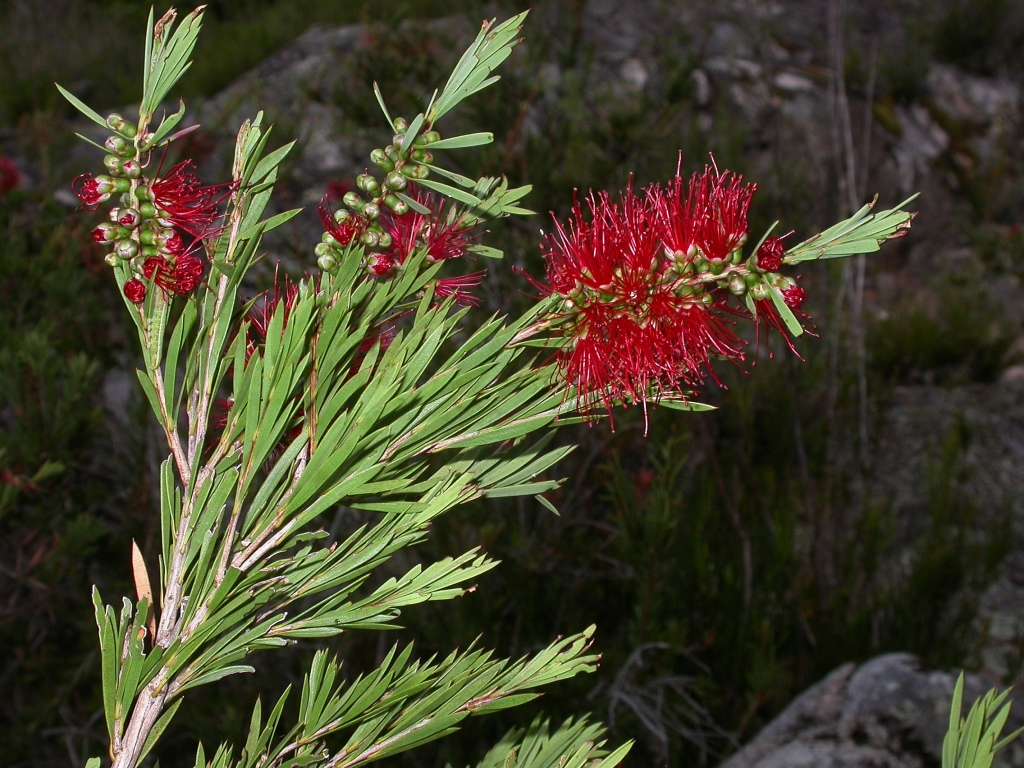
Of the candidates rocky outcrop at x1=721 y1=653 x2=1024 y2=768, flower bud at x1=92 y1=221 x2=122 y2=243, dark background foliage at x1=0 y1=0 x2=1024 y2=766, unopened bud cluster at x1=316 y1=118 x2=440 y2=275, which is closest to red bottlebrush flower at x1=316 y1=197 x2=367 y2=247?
unopened bud cluster at x1=316 y1=118 x2=440 y2=275

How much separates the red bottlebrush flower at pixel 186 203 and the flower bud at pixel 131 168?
0.02 metres

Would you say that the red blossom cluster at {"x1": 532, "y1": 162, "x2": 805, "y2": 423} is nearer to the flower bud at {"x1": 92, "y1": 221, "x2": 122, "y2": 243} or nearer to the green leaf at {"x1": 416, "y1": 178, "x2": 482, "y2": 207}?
the green leaf at {"x1": 416, "y1": 178, "x2": 482, "y2": 207}

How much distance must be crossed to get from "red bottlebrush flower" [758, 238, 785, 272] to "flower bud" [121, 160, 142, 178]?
30cm

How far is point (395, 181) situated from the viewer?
0.41 meters

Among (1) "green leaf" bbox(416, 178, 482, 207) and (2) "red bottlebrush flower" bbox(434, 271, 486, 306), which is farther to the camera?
(2) "red bottlebrush flower" bbox(434, 271, 486, 306)

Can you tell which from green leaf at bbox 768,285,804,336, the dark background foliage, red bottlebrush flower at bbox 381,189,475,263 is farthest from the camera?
the dark background foliage

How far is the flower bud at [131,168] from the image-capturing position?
39cm

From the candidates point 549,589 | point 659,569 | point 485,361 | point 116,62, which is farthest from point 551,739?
point 116,62

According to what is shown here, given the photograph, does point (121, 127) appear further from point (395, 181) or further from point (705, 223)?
point (705, 223)

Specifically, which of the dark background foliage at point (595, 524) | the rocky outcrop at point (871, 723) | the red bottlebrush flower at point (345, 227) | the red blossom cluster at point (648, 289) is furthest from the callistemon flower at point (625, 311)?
the rocky outcrop at point (871, 723)

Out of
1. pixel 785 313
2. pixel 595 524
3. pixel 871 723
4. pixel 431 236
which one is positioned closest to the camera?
pixel 785 313

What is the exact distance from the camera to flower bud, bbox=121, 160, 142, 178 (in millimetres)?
391

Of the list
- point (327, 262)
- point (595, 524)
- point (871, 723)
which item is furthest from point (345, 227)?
point (595, 524)

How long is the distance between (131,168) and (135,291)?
0.19ft
